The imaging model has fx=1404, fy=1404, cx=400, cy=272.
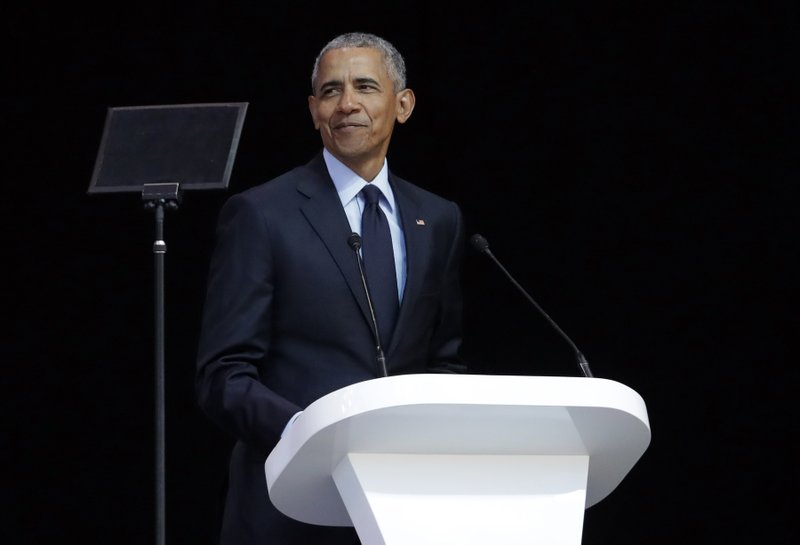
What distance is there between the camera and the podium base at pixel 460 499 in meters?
1.76

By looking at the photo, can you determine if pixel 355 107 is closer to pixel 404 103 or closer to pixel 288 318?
pixel 404 103

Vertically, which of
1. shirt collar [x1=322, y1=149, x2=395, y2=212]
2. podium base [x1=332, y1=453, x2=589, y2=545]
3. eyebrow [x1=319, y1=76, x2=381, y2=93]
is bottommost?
podium base [x1=332, y1=453, x2=589, y2=545]

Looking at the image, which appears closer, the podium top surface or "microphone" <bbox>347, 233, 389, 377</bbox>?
the podium top surface

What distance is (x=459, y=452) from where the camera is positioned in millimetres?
1820

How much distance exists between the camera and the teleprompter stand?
271 cm

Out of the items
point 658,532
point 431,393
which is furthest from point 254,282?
point 658,532

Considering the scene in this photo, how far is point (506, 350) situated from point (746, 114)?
87 cm

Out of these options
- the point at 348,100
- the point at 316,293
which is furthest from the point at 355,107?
the point at 316,293

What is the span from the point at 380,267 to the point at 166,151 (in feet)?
1.83

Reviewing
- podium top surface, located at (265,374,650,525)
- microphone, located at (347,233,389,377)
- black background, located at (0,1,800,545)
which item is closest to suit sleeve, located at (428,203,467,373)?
microphone, located at (347,233,389,377)

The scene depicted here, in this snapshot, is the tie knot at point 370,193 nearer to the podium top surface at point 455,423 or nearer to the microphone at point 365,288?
the microphone at point 365,288

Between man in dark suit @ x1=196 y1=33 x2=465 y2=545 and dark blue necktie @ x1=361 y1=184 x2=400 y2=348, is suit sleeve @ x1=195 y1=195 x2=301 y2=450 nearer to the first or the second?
man in dark suit @ x1=196 y1=33 x2=465 y2=545

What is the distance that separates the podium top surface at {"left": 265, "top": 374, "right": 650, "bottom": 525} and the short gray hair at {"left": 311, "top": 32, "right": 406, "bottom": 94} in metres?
1.06

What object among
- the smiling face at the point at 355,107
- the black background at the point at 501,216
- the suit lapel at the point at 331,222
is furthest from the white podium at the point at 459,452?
the black background at the point at 501,216
